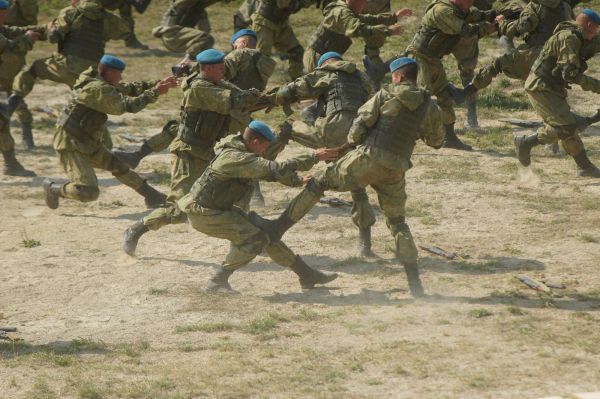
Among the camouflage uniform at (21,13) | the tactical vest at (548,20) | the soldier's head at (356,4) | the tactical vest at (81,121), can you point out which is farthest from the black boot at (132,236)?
the camouflage uniform at (21,13)

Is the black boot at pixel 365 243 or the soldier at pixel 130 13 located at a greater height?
the soldier at pixel 130 13

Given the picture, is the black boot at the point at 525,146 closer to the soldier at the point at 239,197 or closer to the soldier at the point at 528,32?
the soldier at the point at 528,32

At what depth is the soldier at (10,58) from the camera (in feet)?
45.7

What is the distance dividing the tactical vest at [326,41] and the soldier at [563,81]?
248cm

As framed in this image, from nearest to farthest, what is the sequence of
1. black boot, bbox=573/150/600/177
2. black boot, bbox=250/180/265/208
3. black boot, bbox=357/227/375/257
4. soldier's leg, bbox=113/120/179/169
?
black boot, bbox=357/227/375/257, soldier's leg, bbox=113/120/179/169, black boot, bbox=250/180/265/208, black boot, bbox=573/150/600/177

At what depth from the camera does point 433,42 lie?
546 inches

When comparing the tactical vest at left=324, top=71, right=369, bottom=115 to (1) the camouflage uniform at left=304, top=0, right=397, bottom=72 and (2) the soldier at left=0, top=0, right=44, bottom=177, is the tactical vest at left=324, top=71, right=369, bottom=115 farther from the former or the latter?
(2) the soldier at left=0, top=0, right=44, bottom=177

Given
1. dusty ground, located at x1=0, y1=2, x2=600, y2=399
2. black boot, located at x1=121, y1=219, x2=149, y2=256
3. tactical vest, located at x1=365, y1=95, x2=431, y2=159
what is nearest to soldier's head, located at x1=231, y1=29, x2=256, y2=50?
dusty ground, located at x1=0, y1=2, x2=600, y2=399

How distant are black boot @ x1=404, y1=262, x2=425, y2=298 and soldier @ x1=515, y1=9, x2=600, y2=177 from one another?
3.65 m

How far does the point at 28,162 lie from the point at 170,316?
6237 mm

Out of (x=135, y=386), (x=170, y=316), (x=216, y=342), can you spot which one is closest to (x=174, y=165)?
(x=170, y=316)

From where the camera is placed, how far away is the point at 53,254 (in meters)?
11.3

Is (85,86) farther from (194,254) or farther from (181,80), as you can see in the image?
(194,254)

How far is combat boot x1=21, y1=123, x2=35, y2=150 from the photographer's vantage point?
1534cm
